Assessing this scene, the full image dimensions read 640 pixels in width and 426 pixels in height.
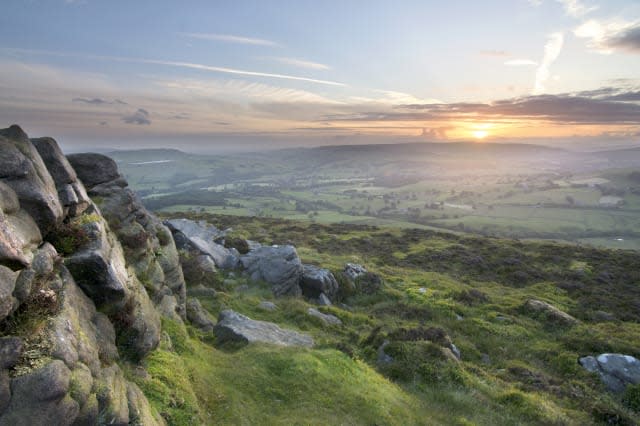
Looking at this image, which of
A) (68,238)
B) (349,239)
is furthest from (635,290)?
(68,238)

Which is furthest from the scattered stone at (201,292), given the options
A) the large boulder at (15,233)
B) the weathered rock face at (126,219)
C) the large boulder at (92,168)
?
the large boulder at (15,233)

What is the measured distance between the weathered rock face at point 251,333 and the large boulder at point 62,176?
9.64 metres

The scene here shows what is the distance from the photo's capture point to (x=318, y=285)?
114ft

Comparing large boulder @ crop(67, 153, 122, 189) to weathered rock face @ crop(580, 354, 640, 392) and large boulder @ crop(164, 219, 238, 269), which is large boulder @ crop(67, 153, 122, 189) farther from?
weathered rock face @ crop(580, 354, 640, 392)

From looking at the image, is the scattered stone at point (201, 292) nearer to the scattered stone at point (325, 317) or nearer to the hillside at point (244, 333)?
the hillside at point (244, 333)

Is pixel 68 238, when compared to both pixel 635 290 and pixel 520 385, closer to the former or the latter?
pixel 520 385

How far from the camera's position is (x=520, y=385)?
22.1m

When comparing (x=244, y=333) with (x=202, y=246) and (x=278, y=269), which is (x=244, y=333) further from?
(x=202, y=246)

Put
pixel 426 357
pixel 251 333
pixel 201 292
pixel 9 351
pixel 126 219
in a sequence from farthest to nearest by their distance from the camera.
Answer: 1. pixel 201 292
2. pixel 426 357
3. pixel 251 333
4. pixel 126 219
5. pixel 9 351

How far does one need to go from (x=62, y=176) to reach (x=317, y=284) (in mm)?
23770

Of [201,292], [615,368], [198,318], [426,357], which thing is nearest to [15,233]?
[198,318]

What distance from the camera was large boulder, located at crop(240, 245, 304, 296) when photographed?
1340 inches

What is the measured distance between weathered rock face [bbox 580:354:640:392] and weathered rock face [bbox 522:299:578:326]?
705cm

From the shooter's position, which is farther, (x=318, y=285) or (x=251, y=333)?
(x=318, y=285)
